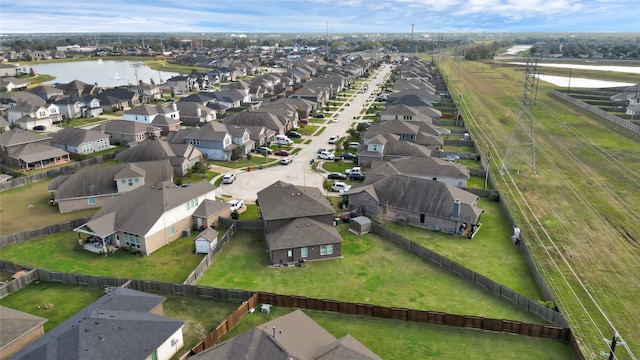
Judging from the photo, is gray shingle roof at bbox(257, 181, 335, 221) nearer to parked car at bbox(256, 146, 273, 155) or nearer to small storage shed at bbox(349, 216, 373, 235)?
small storage shed at bbox(349, 216, 373, 235)

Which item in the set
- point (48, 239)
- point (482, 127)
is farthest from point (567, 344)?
point (482, 127)

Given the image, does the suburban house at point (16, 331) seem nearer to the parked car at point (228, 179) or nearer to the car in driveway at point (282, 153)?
the parked car at point (228, 179)

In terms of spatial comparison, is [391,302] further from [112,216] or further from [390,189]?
[112,216]

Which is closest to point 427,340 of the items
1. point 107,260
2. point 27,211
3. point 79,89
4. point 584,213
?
point 107,260

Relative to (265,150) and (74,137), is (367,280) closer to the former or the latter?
(265,150)

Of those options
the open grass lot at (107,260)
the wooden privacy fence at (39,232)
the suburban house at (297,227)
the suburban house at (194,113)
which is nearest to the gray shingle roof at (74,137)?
the suburban house at (194,113)

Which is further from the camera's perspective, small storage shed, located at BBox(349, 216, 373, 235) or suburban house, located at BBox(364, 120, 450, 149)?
suburban house, located at BBox(364, 120, 450, 149)

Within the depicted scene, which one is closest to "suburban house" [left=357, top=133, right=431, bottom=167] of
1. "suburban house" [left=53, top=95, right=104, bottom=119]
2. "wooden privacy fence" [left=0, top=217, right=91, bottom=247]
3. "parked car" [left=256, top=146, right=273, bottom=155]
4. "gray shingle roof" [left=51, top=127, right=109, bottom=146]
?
"parked car" [left=256, top=146, right=273, bottom=155]
